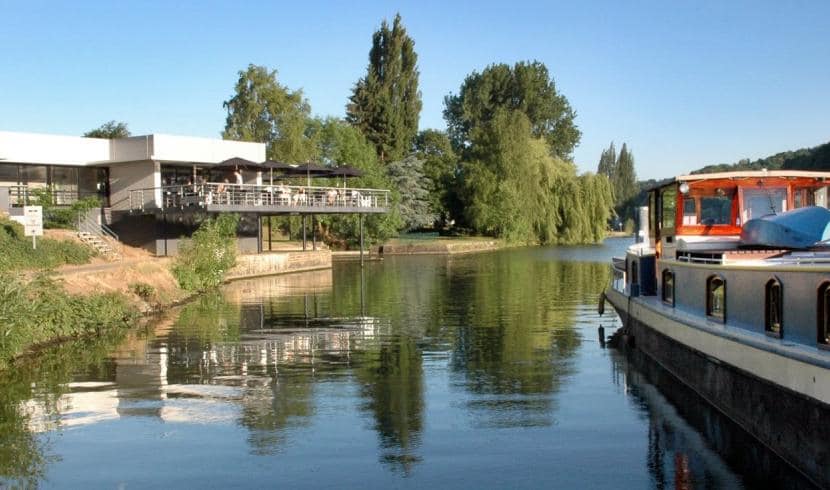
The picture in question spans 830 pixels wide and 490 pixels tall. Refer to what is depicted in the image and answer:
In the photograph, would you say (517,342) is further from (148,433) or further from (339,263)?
(339,263)

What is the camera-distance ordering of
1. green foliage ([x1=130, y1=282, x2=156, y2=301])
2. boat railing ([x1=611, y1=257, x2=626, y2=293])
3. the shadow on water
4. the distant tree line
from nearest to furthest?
the shadow on water < boat railing ([x1=611, y1=257, x2=626, y2=293]) < green foliage ([x1=130, y1=282, x2=156, y2=301]) < the distant tree line

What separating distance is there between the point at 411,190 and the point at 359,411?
64.7 metres

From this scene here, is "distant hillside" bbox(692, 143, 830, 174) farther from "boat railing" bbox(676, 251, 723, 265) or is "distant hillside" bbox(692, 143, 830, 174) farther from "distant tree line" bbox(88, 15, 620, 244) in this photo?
"boat railing" bbox(676, 251, 723, 265)

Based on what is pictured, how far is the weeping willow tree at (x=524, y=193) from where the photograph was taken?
76250 millimetres

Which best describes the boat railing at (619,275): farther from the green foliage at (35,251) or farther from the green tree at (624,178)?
the green tree at (624,178)

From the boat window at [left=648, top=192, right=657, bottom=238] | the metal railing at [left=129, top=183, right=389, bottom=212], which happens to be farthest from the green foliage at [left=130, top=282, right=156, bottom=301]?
the boat window at [left=648, top=192, right=657, bottom=238]

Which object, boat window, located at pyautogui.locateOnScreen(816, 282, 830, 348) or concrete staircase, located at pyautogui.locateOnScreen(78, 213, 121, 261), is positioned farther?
concrete staircase, located at pyautogui.locateOnScreen(78, 213, 121, 261)

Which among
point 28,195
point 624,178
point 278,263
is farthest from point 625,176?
point 28,195

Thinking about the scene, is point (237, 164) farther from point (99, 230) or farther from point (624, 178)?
point (624, 178)

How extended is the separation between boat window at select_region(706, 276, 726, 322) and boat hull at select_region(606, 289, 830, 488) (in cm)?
49

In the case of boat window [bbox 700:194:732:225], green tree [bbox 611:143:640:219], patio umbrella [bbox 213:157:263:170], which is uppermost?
green tree [bbox 611:143:640:219]

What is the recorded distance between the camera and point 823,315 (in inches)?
407

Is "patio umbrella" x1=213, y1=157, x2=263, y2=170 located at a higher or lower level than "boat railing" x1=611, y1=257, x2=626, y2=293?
higher

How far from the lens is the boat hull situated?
969 centimetres
